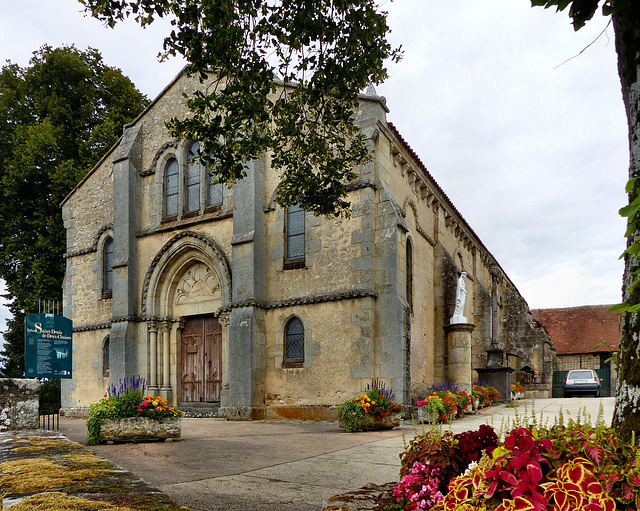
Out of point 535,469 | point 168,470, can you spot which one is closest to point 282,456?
point 168,470

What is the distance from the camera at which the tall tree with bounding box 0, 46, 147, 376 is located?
25.0 meters

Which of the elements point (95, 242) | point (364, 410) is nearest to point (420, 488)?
point (364, 410)

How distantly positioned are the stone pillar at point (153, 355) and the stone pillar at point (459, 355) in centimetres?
943

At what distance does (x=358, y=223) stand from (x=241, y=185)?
13.0 feet

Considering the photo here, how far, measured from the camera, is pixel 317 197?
9.39 m

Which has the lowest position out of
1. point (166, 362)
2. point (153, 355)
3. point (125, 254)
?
point (166, 362)

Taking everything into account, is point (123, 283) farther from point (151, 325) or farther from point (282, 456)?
point (282, 456)

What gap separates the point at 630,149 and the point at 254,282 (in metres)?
12.9

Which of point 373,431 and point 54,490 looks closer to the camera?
point 54,490

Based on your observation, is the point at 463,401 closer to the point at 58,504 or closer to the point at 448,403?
the point at 448,403

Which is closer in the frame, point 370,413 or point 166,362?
point 370,413

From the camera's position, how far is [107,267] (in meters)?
21.0

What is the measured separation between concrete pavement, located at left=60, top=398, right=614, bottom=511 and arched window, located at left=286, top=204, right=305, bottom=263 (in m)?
5.42

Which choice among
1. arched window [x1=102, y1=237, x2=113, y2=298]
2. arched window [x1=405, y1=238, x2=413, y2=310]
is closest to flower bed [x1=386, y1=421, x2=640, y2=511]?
arched window [x1=405, y1=238, x2=413, y2=310]
